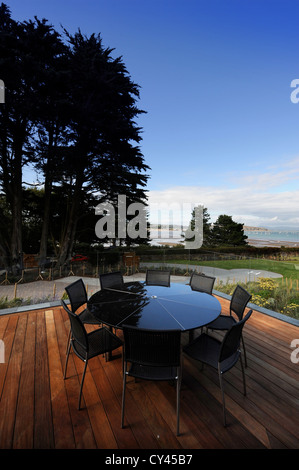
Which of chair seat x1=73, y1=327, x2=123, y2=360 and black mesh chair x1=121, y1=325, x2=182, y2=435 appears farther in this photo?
chair seat x1=73, y1=327, x2=123, y2=360

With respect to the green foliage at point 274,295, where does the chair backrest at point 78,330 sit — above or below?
above

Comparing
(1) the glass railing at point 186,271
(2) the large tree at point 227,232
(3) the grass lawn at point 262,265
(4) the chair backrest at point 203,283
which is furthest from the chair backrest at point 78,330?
(2) the large tree at point 227,232

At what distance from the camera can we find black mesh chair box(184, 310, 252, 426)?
5.30 feet

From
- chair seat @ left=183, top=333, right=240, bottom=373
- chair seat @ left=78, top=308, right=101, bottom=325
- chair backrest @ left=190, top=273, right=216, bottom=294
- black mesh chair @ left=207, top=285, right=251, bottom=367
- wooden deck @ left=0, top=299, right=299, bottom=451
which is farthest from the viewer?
chair backrest @ left=190, top=273, right=216, bottom=294

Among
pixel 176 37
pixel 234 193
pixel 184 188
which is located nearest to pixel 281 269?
pixel 176 37

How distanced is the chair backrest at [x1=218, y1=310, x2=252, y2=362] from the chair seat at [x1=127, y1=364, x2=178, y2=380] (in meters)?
0.42

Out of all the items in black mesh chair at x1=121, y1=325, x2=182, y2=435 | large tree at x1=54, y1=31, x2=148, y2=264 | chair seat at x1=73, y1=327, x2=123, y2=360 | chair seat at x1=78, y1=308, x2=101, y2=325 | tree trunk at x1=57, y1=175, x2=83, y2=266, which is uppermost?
large tree at x1=54, y1=31, x2=148, y2=264

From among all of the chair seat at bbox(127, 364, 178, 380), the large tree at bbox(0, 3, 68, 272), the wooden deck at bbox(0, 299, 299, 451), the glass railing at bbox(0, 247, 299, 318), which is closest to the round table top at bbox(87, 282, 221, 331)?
the chair seat at bbox(127, 364, 178, 380)

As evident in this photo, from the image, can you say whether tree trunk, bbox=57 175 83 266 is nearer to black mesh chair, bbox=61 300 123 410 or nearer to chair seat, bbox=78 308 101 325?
chair seat, bbox=78 308 101 325

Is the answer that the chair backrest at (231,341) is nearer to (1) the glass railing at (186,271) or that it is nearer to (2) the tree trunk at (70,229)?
(1) the glass railing at (186,271)

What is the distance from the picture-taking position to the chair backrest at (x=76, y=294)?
8.63 ft

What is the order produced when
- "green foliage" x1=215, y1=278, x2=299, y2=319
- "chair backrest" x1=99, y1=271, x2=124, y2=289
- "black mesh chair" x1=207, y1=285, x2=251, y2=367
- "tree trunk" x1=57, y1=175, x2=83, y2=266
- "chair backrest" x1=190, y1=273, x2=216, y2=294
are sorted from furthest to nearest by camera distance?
1. "tree trunk" x1=57, y1=175, x2=83, y2=266
2. "green foliage" x1=215, y1=278, x2=299, y2=319
3. "chair backrest" x1=99, y1=271, x2=124, y2=289
4. "chair backrest" x1=190, y1=273, x2=216, y2=294
5. "black mesh chair" x1=207, y1=285, x2=251, y2=367

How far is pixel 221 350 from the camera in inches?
63.1

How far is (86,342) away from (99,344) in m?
0.38
